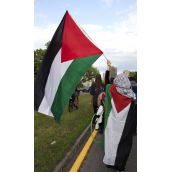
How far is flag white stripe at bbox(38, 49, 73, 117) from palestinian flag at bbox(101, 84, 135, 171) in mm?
1071

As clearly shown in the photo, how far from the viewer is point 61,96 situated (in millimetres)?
2520

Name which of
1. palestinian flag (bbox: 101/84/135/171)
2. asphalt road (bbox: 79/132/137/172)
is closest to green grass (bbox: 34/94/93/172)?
asphalt road (bbox: 79/132/137/172)

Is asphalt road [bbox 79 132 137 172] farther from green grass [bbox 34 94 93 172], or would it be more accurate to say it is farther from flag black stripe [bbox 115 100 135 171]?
green grass [bbox 34 94 93 172]

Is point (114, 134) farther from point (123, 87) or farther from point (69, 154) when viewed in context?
point (69, 154)

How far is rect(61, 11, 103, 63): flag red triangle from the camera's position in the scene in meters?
2.60

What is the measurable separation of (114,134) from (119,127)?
0.16m

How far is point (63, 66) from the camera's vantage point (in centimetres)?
256

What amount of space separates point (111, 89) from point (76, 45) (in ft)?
3.66

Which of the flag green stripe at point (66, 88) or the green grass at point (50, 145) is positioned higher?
the flag green stripe at point (66, 88)

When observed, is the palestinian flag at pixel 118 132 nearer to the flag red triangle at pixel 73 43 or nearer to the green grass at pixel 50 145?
the flag red triangle at pixel 73 43

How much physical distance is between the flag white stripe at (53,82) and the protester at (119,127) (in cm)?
108

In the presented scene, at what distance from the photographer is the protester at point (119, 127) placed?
254cm

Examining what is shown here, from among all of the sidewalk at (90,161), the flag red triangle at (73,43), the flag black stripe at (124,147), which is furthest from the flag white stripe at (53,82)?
the flag black stripe at (124,147)
